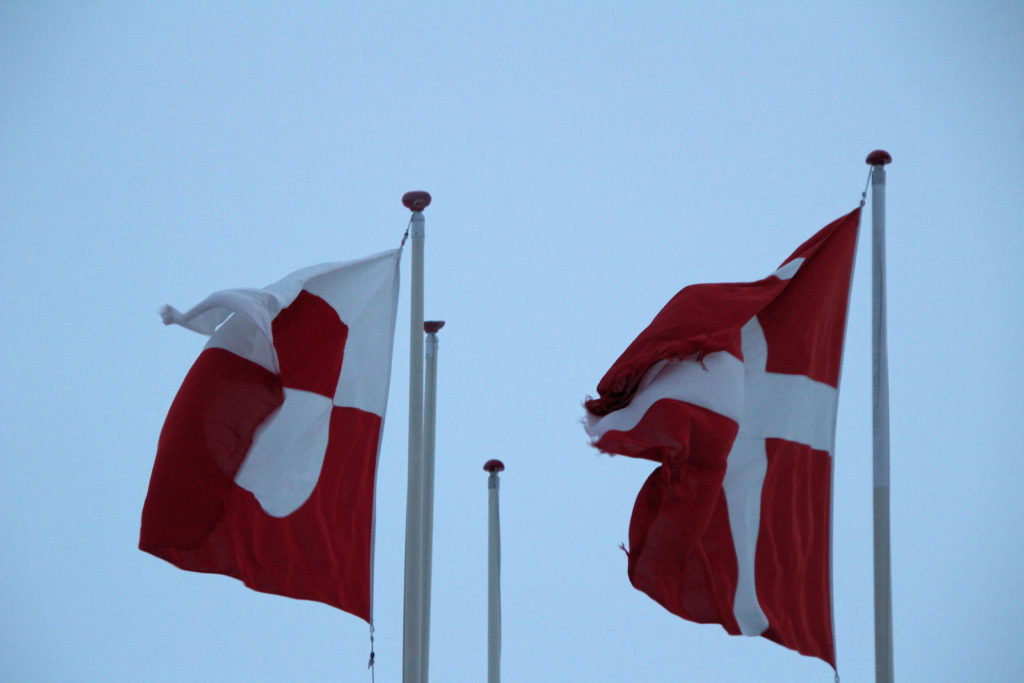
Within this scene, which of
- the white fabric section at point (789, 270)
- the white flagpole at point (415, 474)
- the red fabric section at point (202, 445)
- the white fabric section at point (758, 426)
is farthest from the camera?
the white fabric section at point (789, 270)

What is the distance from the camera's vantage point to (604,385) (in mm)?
9281

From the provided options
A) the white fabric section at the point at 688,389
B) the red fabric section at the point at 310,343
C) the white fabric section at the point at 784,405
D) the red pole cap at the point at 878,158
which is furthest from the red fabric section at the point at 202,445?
the red pole cap at the point at 878,158

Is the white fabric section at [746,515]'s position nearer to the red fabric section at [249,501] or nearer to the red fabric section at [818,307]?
the red fabric section at [818,307]

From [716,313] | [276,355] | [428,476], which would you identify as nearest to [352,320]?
[276,355]

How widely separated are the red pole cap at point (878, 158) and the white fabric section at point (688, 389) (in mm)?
1721

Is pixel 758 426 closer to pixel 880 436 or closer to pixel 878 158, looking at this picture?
pixel 880 436

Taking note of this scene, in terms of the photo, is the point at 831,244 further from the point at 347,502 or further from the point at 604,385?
the point at 347,502

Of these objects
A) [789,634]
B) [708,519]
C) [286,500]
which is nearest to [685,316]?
[708,519]

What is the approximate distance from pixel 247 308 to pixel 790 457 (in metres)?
3.67

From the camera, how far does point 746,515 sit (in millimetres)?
9094

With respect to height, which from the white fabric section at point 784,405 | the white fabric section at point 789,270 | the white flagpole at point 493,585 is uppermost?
the white fabric section at point 789,270

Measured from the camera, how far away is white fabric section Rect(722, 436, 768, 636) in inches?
348

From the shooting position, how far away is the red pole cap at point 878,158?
9570mm

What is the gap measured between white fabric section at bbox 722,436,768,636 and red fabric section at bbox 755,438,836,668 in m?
0.05
